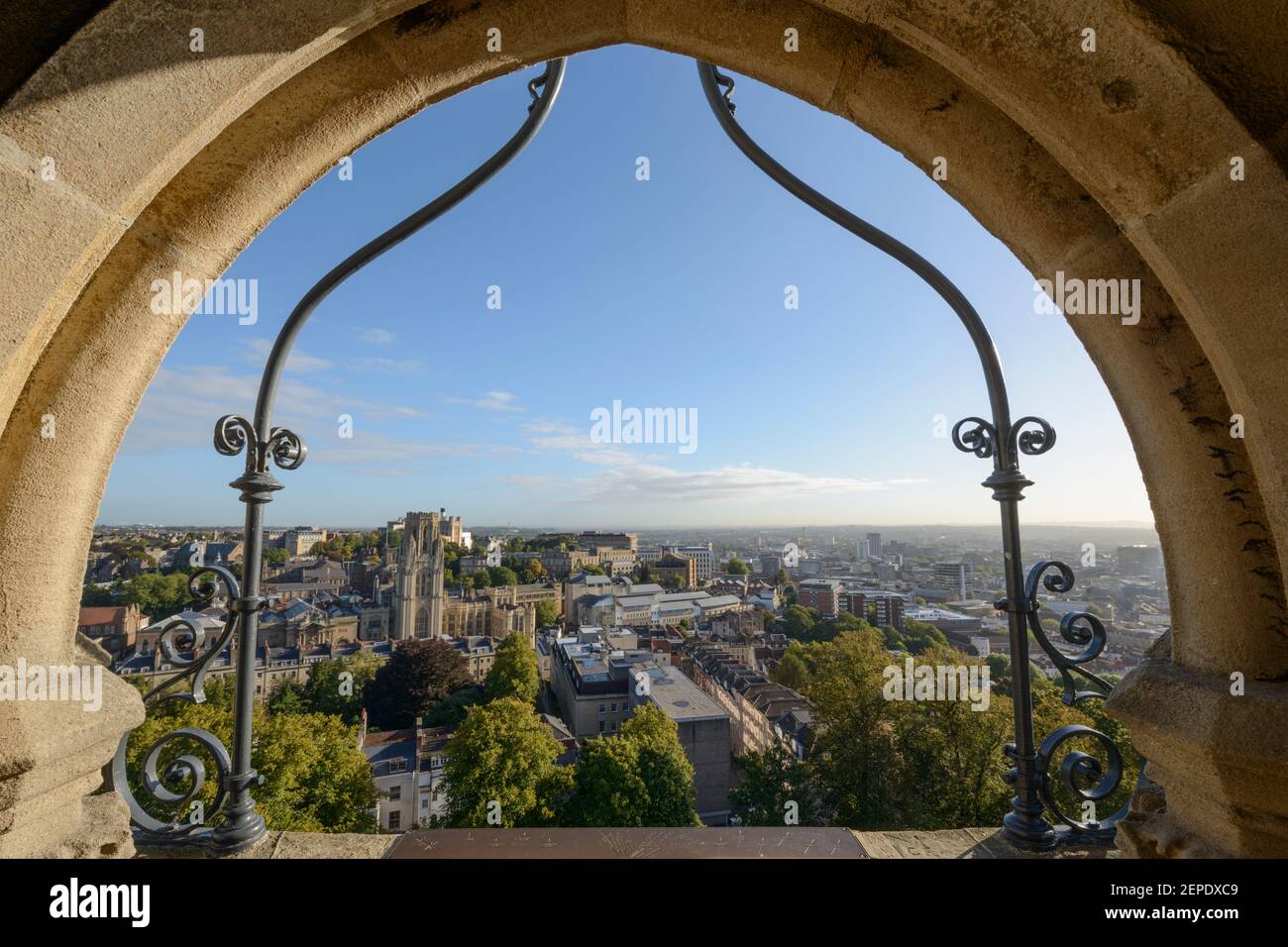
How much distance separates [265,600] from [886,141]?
89.3 inches

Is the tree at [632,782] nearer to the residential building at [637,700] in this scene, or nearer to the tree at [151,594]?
the residential building at [637,700]

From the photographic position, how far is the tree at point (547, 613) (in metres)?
52.6

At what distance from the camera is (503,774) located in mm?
17812

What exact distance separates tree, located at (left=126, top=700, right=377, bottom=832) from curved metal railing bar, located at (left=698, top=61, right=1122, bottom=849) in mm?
16807

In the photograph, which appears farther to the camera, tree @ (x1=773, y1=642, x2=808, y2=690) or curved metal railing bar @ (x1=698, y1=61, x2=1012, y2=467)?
tree @ (x1=773, y1=642, x2=808, y2=690)

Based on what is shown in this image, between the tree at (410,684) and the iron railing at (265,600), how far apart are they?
3460 centimetres

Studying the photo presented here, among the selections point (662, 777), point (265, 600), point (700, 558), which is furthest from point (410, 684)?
point (700, 558)

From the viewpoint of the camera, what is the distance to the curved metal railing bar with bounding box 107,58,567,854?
172cm

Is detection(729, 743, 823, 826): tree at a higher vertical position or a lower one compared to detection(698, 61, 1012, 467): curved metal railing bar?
lower

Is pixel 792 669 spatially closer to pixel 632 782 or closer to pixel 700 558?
pixel 632 782

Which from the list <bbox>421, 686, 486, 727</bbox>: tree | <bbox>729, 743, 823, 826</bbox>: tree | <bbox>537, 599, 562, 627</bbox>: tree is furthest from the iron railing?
<bbox>537, 599, 562, 627</bbox>: tree

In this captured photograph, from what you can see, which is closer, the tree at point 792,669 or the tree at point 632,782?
the tree at point 632,782

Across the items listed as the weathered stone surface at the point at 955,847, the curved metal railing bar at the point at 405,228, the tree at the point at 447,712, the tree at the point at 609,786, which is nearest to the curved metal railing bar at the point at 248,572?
the curved metal railing bar at the point at 405,228

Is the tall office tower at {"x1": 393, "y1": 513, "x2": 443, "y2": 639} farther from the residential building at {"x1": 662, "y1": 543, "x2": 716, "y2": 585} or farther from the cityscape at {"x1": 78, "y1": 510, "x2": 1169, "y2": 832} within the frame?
the residential building at {"x1": 662, "y1": 543, "x2": 716, "y2": 585}
